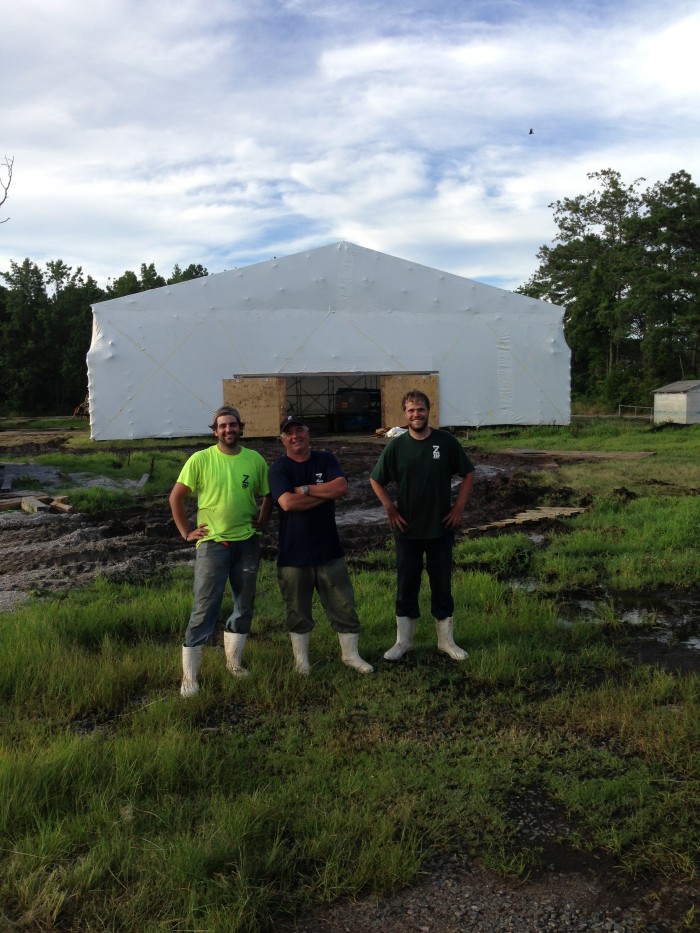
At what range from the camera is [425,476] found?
16.0ft

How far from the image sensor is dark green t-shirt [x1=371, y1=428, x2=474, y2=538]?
4.89 metres

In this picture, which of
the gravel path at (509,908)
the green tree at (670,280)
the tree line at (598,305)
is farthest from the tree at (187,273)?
the gravel path at (509,908)

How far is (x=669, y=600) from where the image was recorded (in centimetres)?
634

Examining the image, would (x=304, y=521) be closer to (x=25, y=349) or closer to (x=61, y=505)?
(x=61, y=505)

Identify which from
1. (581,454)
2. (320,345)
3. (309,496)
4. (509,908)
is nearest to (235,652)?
(309,496)

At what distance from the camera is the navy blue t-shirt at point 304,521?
4.61m

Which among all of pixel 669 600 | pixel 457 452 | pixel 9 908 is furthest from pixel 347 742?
pixel 669 600

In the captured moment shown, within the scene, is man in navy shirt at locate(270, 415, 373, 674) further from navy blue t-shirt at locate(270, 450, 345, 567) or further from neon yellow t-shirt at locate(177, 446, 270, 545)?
neon yellow t-shirt at locate(177, 446, 270, 545)

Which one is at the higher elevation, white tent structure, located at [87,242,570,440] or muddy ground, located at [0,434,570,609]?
white tent structure, located at [87,242,570,440]

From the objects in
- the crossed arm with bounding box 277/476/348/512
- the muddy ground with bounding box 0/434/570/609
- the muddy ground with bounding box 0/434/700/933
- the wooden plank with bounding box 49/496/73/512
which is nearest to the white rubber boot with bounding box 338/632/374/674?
the crossed arm with bounding box 277/476/348/512

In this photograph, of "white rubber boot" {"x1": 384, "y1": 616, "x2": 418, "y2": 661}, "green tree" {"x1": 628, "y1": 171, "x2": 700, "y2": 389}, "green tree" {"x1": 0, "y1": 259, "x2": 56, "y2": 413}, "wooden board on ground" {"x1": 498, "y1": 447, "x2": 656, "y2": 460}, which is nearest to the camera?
"white rubber boot" {"x1": 384, "y1": 616, "x2": 418, "y2": 661}

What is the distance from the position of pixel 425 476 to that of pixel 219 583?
1459 millimetres

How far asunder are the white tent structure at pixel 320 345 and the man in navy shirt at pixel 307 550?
1961 cm

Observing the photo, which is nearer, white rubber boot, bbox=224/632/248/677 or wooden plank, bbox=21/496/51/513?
white rubber boot, bbox=224/632/248/677
